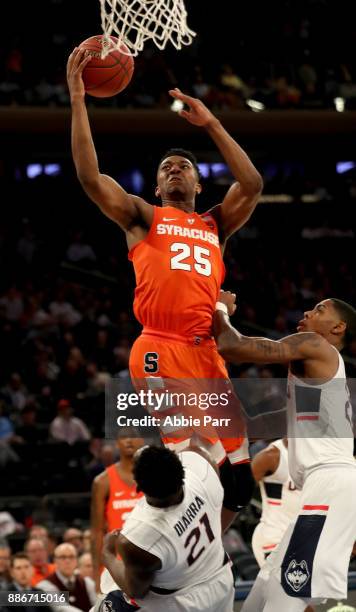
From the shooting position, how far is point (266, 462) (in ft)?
23.2

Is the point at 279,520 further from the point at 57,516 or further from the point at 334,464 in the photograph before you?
the point at 57,516

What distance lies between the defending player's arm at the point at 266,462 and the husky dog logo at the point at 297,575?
2436mm

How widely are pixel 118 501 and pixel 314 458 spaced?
2.79 m

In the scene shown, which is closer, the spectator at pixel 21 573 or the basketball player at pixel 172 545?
the basketball player at pixel 172 545

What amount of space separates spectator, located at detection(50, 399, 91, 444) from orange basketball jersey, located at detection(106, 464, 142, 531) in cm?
440

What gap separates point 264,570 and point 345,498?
581 mm

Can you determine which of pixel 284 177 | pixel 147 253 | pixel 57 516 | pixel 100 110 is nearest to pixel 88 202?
pixel 100 110

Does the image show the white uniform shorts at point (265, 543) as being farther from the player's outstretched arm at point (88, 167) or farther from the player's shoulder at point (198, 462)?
the player's outstretched arm at point (88, 167)

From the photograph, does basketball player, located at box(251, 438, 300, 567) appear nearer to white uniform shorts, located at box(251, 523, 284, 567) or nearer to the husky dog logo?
white uniform shorts, located at box(251, 523, 284, 567)

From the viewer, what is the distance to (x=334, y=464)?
4.83 meters

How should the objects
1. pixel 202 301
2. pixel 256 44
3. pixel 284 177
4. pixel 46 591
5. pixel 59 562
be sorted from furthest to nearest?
pixel 284 177 → pixel 256 44 → pixel 59 562 → pixel 46 591 → pixel 202 301

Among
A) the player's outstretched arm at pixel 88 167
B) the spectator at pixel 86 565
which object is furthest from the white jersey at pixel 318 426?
the spectator at pixel 86 565

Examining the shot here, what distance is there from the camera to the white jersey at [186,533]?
13.6 feet

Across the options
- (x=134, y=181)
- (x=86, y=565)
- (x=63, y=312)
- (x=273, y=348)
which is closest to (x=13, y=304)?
(x=63, y=312)
